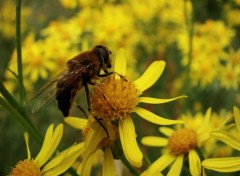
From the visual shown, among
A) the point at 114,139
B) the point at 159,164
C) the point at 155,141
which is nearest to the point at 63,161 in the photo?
the point at 114,139

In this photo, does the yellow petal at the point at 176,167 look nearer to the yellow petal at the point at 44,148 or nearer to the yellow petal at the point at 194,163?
the yellow petal at the point at 194,163

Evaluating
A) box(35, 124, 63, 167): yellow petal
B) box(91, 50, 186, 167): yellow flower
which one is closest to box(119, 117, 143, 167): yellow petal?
box(91, 50, 186, 167): yellow flower

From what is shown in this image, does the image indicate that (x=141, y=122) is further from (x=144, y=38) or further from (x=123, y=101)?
(x=123, y=101)

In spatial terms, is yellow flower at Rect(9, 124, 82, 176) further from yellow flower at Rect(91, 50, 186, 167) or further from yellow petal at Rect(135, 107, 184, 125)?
yellow petal at Rect(135, 107, 184, 125)

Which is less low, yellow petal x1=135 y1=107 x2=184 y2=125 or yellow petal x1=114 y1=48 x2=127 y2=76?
yellow petal x1=114 y1=48 x2=127 y2=76

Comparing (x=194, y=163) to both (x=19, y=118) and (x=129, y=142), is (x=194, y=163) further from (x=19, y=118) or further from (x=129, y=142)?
(x=19, y=118)

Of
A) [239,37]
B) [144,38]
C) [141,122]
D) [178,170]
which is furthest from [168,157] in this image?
[239,37]
